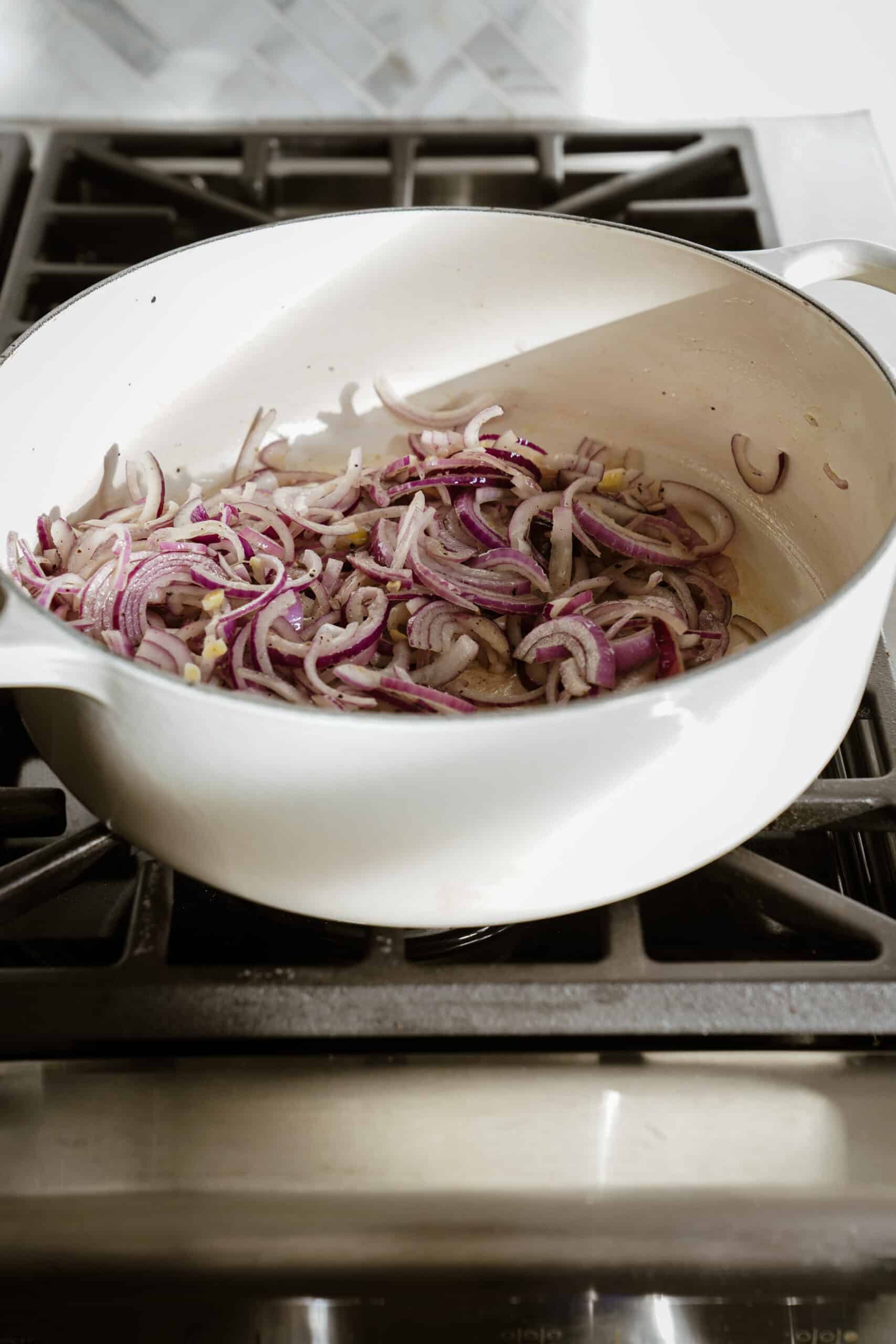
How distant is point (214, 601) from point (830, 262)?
1.45 ft

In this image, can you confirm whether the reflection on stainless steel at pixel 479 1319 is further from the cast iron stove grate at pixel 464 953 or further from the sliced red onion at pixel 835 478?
the sliced red onion at pixel 835 478

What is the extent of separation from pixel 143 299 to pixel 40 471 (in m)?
0.14

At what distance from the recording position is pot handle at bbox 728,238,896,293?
2.33ft

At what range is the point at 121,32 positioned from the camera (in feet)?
4.25

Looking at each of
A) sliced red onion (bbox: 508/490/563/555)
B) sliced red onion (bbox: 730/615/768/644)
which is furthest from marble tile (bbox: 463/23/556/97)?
sliced red onion (bbox: 730/615/768/644)

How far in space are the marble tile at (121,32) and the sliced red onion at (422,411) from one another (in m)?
0.65

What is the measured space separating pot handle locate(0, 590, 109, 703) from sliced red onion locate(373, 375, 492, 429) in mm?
503

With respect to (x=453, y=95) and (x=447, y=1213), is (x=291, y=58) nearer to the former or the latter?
(x=453, y=95)

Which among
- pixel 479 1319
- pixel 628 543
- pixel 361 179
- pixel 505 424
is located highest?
pixel 361 179

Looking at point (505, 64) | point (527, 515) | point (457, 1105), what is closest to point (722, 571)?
point (527, 515)

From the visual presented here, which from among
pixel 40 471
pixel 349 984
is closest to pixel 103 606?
pixel 40 471

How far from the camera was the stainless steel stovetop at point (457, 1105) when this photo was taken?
0.51 meters

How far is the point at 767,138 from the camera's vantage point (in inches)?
48.6

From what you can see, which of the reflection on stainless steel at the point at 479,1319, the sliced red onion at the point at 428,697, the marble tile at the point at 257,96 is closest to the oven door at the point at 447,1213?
the reflection on stainless steel at the point at 479,1319
